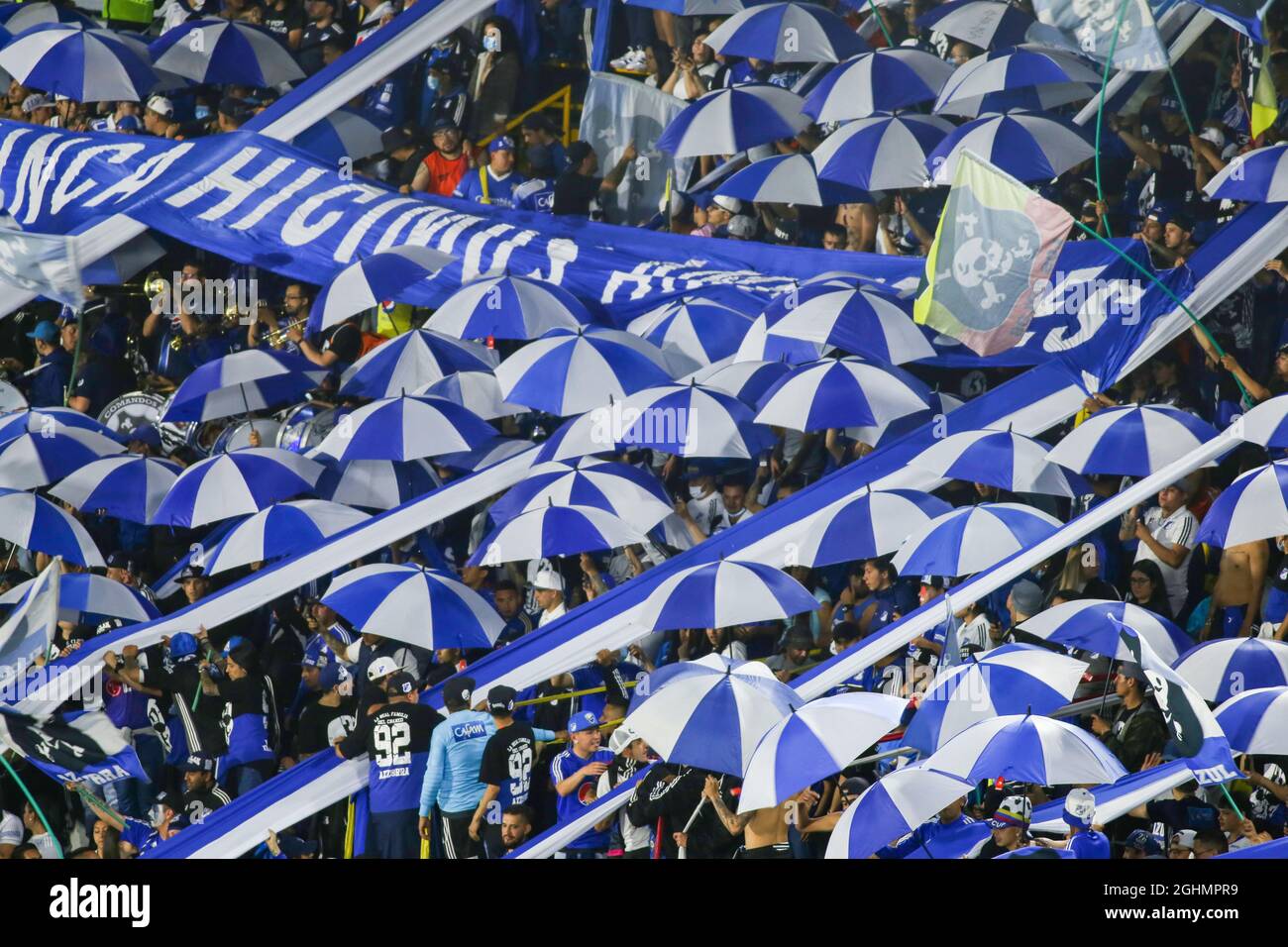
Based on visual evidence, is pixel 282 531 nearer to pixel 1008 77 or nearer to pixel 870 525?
pixel 870 525

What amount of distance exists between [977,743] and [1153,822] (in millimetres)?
1370

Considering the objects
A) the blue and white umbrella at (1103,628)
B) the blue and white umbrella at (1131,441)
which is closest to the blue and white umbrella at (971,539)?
the blue and white umbrella at (1131,441)

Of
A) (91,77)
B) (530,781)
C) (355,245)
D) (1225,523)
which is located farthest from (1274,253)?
(91,77)

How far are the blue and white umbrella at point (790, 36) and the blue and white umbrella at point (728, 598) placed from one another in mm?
4402

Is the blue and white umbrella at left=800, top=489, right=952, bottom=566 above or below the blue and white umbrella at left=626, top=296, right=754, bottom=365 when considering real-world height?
below

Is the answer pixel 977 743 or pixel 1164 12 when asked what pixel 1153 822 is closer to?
pixel 977 743

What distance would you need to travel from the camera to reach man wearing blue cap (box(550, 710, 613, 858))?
39.0 feet

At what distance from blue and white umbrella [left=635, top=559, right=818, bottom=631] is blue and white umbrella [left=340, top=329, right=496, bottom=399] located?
9.18 feet

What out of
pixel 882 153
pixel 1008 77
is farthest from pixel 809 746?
pixel 1008 77

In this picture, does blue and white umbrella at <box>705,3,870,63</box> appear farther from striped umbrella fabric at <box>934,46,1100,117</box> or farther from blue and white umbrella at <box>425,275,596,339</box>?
blue and white umbrella at <box>425,275,596,339</box>

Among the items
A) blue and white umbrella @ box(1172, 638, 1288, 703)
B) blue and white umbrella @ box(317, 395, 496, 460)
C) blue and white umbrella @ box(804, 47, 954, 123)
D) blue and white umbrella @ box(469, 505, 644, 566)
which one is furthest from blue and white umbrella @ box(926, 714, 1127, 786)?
blue and white umbrella @ box(804, 47, 954, 123)

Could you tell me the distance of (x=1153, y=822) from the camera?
11.3m

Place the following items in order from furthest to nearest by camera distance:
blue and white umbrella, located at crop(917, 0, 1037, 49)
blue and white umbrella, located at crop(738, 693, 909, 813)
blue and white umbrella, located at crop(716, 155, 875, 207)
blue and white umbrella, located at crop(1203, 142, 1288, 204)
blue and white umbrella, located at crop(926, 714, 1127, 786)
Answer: blue and white umbrella, located at crop(917, 0, 1037, 49) < blue and white umbrella, located at crop(716, 155, 875, 207) < blue and white umbrella, located at crop(1203, 142, 1288, 204) < blue and white umbrella, located at crop(738, 693, 909, 813) < blue and white umbrella, located at crop(926, 714, 1127, 786)

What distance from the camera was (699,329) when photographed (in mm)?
14688
